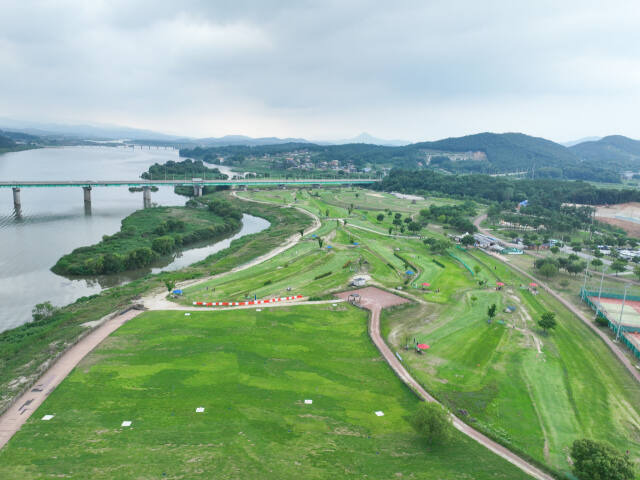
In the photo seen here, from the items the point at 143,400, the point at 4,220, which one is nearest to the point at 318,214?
the point at 4,220

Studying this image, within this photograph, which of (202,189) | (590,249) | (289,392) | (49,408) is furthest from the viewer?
(202,189)

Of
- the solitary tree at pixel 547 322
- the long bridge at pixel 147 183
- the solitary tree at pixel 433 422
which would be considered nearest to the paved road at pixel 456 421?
the solitary tree at pixel 433 422

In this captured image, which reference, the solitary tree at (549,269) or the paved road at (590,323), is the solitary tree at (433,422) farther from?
the solitary tree at (549,269)

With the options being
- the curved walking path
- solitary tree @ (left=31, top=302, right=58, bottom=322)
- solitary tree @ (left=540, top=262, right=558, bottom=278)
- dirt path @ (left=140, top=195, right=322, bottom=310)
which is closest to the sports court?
solitary tree @ (left=540, top=262, right=558, bottom=278)

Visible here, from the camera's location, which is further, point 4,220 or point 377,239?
point 4,220

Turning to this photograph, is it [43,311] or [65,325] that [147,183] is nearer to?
[43,311]

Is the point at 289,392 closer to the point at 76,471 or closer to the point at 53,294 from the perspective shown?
the point at 76,471

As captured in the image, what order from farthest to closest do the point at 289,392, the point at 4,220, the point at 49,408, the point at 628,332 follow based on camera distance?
the point at 4,220 < the point at 628,332 < the point at 289,392 < the point at 49,408

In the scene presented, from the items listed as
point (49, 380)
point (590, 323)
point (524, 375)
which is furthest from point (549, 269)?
point (49, 380)
